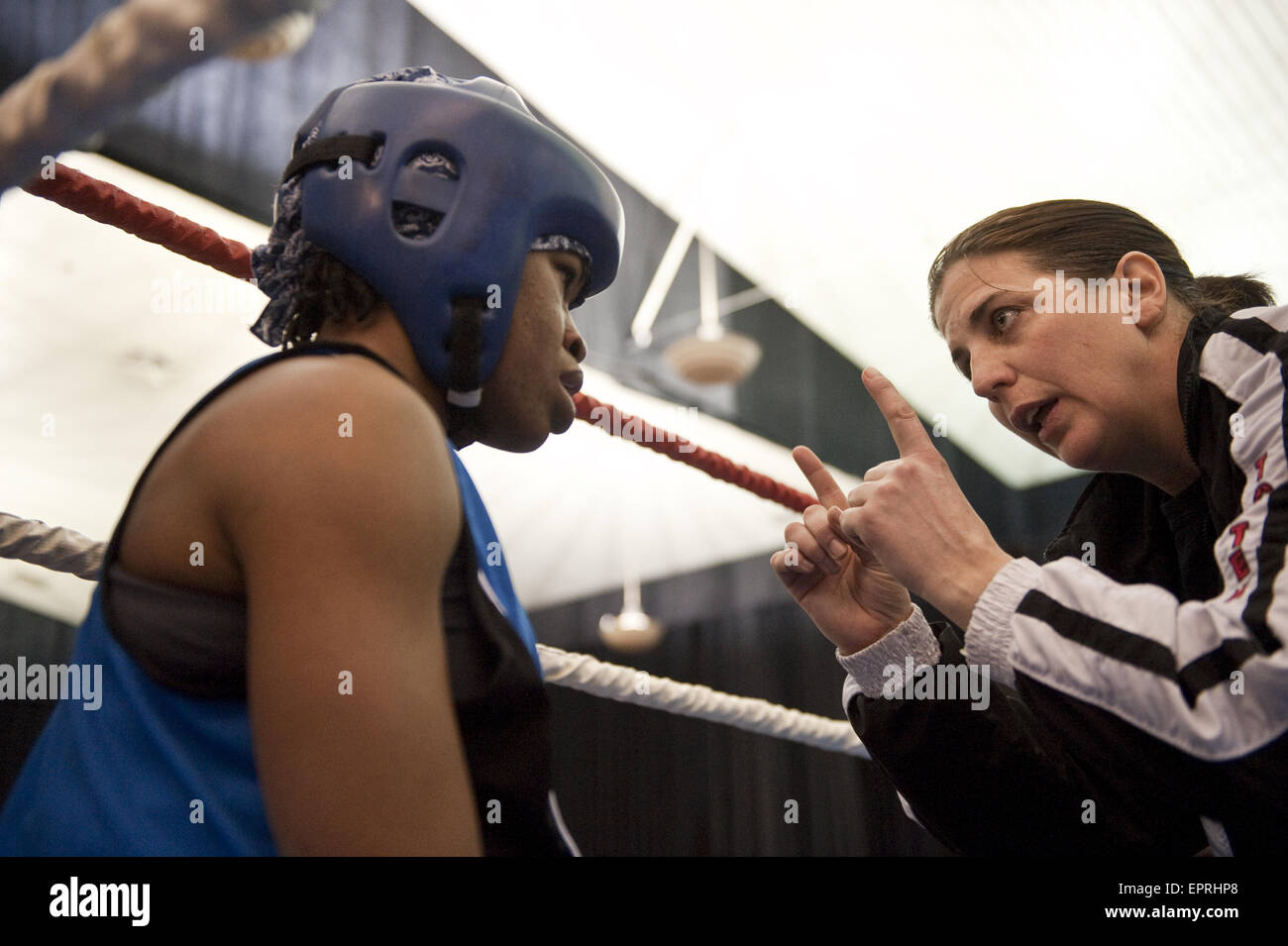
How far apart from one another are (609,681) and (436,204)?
0.74 meters

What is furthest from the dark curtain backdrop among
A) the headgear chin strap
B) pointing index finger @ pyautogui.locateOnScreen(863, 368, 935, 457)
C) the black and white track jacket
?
the headgear chin strap

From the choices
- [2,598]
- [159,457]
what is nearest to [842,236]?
[159,457]

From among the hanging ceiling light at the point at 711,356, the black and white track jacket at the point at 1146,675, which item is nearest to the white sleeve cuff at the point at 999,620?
the black and white track jacket at the point at 1146,675

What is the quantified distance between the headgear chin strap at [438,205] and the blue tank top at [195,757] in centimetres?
13

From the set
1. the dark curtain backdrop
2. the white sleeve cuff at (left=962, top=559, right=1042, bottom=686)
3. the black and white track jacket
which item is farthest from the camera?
the dark curtain backdrop

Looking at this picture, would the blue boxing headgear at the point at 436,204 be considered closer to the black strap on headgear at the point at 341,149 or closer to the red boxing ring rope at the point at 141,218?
the black strap on headgear at the point at 341,149

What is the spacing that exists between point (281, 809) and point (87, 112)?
0.36 m

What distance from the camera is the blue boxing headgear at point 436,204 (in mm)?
718

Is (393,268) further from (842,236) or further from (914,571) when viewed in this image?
(842,236)

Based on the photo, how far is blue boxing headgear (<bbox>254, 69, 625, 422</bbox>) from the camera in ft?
2.35

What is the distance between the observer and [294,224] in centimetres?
79

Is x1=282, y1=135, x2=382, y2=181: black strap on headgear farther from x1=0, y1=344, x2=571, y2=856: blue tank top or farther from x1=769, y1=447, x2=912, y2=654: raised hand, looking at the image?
x1=769, y1=447, x2=912, y2=654: raised hand

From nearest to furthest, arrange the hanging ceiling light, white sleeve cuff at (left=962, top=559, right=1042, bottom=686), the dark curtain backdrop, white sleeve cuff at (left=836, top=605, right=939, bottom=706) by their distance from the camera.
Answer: white sleeve cuff at (left=962, top=559, right=1042, bottom=686), white sleeve cuff at (left=836, top=605, right=939, bottom=706), the hanging ceiling light, the dark curtain backdrop

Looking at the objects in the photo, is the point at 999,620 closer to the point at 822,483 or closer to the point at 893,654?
the point at 893,654
